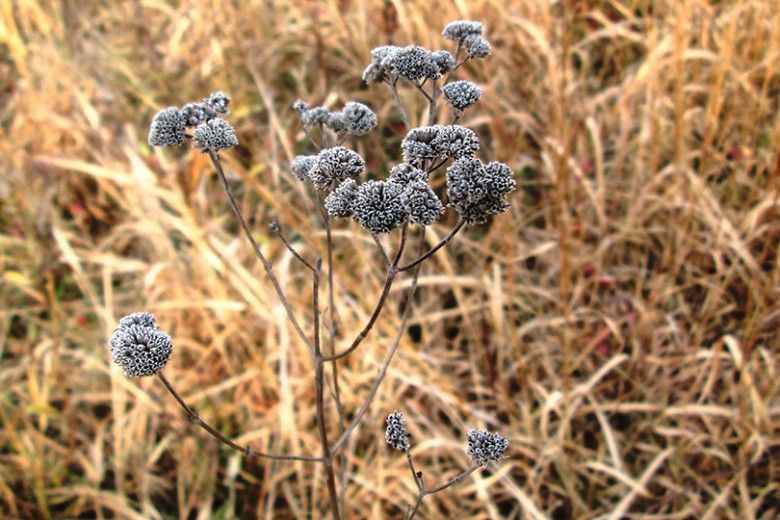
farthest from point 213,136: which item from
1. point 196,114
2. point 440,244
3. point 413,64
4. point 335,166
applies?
point 440,244

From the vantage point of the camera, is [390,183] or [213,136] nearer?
[390,183]

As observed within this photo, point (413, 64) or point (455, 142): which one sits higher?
point (413, 64)

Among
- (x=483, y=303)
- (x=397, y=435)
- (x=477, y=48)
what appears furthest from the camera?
(x=483, y=303)

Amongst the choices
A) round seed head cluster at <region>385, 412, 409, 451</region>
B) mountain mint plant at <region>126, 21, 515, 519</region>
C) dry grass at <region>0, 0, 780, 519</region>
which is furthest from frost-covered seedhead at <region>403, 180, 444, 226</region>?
dry grass at <region>0, 0, 780, 519</region>

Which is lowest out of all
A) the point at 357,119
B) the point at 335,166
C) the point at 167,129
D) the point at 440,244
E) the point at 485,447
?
the point at 485,447

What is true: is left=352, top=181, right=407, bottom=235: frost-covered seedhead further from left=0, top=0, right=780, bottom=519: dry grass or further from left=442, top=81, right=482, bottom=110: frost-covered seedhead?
left=0, top=0, right=780, bottom=519: dry grass

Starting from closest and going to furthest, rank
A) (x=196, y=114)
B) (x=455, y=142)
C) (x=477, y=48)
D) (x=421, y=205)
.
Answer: (x=421, y=205) < (x=455, y=142) < (x=196, y=114) < (x=477, y=48)

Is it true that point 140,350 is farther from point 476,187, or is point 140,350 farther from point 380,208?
point 476,187
